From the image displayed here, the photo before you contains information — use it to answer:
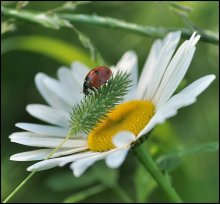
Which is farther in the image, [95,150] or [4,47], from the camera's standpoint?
[4,47]

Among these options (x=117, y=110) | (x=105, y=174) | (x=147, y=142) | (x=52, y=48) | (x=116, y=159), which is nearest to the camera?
(x=116, y=159)

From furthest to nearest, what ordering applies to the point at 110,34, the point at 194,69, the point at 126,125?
the point at 110,34 < the point at 194,69 < the point at 126,125

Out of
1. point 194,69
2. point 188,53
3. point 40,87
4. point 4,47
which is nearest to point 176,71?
point 188,53

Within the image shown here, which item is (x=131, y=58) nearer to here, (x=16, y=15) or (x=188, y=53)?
(x=16, y=15)

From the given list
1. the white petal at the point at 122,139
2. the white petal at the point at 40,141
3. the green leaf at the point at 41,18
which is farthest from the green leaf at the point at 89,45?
the white petal at the point at 122,139

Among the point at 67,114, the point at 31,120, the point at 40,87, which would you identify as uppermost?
the point at 31,120

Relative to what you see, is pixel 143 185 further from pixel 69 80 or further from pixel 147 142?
pixel 69 80

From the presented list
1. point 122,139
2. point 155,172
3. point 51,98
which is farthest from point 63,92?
point 122,139
